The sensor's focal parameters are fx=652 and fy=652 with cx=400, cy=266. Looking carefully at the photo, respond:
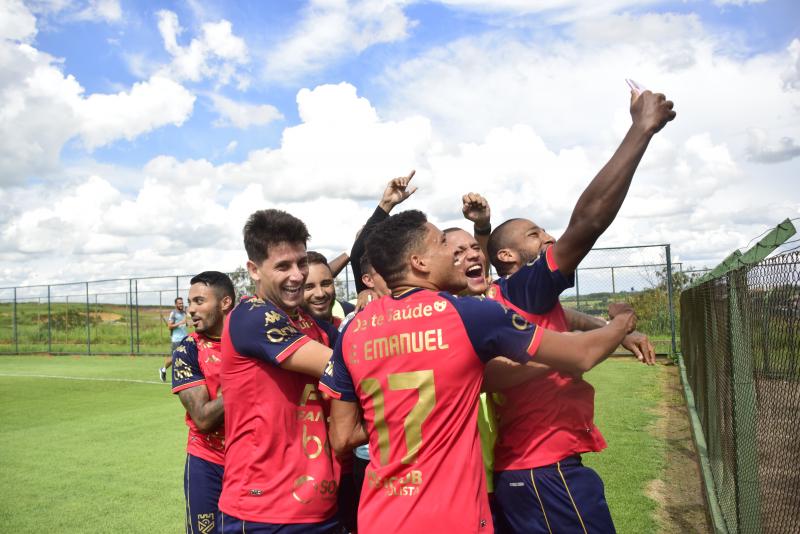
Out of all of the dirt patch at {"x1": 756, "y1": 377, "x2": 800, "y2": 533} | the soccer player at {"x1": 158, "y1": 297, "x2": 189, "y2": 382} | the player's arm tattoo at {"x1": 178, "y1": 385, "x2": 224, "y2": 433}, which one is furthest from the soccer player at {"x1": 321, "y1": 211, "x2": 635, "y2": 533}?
the soccer player at {"x1": 158, "y1": 297, "x2": 189, "y2": 382}

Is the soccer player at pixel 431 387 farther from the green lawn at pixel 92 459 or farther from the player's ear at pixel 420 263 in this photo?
the green lawn at pixel 92 459

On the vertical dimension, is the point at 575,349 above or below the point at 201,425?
above

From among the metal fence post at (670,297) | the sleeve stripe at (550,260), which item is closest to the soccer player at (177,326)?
the metal fence post at (670,297)

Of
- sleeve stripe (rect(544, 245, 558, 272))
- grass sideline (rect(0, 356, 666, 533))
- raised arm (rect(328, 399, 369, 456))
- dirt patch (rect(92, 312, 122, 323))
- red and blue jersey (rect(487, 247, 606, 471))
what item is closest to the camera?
sleeve stripe (rect(544, 245, 558, 272))

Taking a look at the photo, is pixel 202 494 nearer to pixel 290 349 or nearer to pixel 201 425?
pixel 201 425

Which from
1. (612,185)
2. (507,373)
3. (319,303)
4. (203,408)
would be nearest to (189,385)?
(203,408)

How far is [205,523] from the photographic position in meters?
3.42

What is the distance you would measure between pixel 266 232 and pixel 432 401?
3.66ft

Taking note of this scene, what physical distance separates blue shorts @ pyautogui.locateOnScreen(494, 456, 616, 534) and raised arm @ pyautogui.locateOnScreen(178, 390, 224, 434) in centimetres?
144

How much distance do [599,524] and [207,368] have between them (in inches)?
82.8

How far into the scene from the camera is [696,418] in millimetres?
8352

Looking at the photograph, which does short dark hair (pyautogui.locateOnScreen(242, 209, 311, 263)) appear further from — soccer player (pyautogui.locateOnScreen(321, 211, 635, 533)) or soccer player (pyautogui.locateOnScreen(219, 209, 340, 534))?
soccer player (pyautogui.locateOnScreen(321, 211, 635, 533))

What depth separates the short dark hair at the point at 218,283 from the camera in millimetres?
4129

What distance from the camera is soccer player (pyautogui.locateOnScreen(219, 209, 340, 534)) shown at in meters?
2.65
